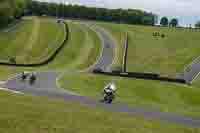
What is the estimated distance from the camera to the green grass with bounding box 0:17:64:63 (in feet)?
302

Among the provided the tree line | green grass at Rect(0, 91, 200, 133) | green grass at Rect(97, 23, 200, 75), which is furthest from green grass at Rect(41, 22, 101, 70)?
green grass at Rect(0, 91, 200, 133)

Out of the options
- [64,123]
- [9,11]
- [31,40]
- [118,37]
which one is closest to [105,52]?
[118,37]

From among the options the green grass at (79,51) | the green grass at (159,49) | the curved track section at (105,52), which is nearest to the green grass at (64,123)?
→ the curved track section at (105,52)

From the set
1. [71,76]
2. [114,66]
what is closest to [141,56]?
[114,66]

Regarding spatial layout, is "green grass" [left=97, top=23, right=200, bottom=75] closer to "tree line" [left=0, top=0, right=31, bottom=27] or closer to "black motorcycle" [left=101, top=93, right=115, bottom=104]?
"tree line" [left=0, top=0, right=31, bottom=27]

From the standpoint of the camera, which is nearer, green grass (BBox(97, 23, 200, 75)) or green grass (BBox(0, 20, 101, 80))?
green grass (BBox(0, 20, 101, 80))

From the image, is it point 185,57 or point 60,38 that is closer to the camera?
point 185,57

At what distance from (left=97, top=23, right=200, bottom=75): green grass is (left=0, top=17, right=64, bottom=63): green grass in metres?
18.9

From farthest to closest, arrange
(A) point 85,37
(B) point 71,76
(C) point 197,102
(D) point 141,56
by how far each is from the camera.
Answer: (A) point 85,37 < (D) point 141,56 < (B) point 71,76 < (C) point 197,102

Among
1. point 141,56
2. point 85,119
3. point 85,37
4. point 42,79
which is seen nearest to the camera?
point 85,119

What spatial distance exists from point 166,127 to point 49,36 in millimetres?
94811

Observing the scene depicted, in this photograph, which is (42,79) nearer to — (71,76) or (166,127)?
(71,76)

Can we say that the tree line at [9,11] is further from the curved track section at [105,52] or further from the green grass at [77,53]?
the curved track section at [105,52]

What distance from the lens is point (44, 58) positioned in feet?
286
